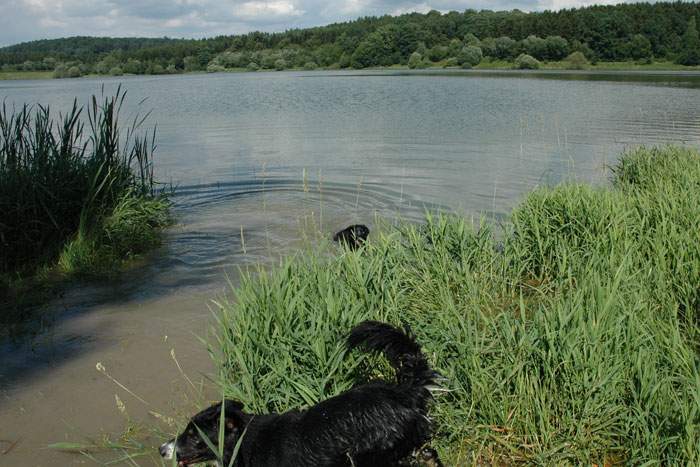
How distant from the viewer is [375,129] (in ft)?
73.8

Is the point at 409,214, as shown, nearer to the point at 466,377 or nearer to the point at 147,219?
the point at 147,219

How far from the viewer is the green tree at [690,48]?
69.2 m

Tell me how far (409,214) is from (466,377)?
7.18 m

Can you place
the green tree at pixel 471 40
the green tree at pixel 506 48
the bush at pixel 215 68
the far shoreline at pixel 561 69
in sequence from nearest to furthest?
the far shoreline at pixel 561 69 < the green tree at pixel 506 48 < the green tree at pixel 471 40 < the bush at pixel 215 68

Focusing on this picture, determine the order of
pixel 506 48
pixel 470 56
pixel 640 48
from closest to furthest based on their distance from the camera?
pixel 640 48, pixel 506 48, pixel 470 56

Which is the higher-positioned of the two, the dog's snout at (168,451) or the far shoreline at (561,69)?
the far shoreline at (561,69)

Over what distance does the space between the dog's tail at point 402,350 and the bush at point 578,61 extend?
79.6 m

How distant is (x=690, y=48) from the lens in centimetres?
7025

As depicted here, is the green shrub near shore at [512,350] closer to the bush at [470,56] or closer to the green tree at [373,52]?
the bush at [470,56]

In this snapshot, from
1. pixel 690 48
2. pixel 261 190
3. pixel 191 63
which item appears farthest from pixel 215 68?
pixel 261 190

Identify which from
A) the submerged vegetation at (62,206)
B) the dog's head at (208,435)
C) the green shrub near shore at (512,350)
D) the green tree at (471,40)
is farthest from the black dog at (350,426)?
the green tree at (471,40)

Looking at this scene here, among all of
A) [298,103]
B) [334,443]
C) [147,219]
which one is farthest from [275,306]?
[298,103]

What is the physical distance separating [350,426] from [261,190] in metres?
10.7

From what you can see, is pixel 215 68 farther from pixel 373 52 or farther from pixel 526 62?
pixel 526 62
